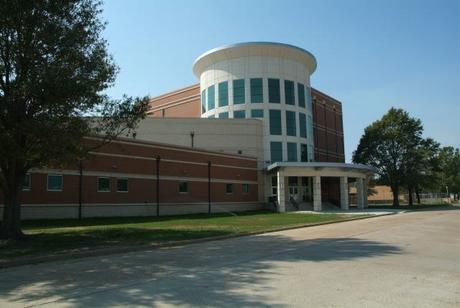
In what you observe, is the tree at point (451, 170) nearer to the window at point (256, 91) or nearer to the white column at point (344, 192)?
the white column at point (344, 192)

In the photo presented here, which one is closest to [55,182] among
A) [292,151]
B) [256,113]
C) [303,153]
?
[256,113]

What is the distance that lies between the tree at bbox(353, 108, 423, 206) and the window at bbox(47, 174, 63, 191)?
1785 inches

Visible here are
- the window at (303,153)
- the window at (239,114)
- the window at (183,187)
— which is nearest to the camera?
the window at (183,187)

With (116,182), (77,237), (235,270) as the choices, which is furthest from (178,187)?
(235,270)

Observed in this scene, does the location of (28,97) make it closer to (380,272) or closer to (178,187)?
(380,272)

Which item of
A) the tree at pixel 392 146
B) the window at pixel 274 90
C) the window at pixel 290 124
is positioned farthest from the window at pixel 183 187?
the tree at pixel 392 146

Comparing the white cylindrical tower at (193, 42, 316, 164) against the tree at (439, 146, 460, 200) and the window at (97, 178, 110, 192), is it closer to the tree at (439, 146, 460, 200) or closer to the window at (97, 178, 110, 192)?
the window at (97, 178, 110, 192)

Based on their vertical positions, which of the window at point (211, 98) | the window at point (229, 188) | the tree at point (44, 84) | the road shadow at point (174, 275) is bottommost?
the road shadow at point (174, 275)

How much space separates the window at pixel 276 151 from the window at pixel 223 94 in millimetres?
7696

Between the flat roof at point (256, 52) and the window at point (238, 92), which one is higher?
the flat roof at point (256, 52)

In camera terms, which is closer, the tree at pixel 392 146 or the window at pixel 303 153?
the window at pixel 303 153

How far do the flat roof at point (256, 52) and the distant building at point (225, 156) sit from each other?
4.8 inches

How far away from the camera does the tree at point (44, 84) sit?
16984 millimetres

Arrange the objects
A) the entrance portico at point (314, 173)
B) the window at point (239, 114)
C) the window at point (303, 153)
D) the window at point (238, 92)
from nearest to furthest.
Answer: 1. the entrance portico at point (314, 173)
2. the window at point (239, 114)
3. the window at point (238, 92)
4. the window at point (303, 153)
